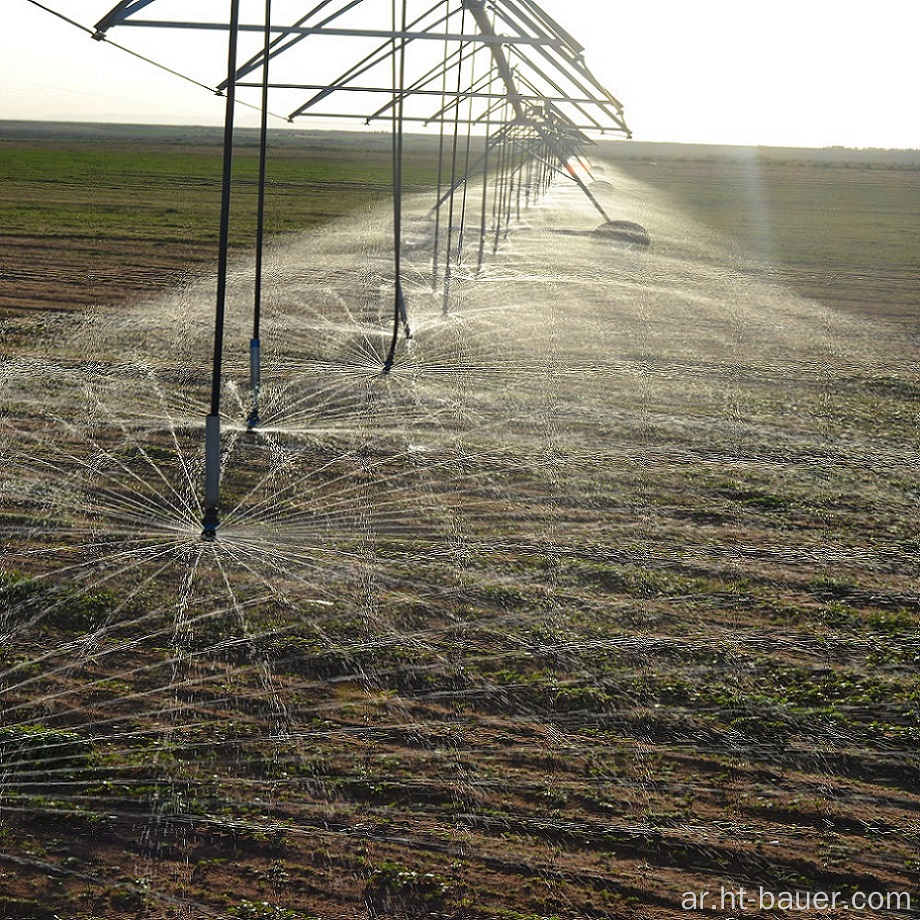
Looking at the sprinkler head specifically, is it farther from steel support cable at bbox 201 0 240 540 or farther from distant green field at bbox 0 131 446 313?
distant green field at bbox 0 131 446 313

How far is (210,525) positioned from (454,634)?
5.85 ft

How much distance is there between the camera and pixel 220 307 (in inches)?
212

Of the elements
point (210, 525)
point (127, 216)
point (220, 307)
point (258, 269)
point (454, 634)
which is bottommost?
point (454, 634)

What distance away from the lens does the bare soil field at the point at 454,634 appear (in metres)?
3.43

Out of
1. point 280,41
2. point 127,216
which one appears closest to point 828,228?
point 127,216

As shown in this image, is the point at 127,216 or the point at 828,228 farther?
the point at 828,228

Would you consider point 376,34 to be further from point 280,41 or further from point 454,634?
point 454,634

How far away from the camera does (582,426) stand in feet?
28.5

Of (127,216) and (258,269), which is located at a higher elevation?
(127,216)

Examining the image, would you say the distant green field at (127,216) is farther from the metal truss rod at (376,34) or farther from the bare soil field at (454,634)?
the metal truss rod at (376,34)

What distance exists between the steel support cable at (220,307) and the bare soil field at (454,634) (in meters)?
0.23

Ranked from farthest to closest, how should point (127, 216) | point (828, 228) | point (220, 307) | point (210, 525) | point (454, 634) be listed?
1. point (828, 228)
2. point (127, 216)
3. point (210, 525)
4. point (220, 307)
5. point (454, 634)

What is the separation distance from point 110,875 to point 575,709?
1973 mm

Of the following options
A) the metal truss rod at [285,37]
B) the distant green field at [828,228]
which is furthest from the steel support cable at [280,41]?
the distant green field at [828,228]
